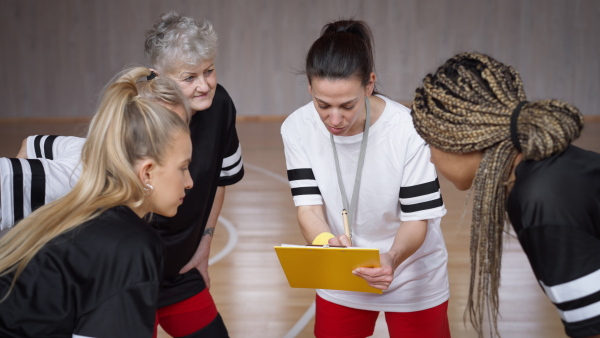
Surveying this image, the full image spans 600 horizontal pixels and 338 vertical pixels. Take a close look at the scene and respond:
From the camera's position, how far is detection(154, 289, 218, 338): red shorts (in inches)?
98.9

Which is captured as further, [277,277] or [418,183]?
[277,277]

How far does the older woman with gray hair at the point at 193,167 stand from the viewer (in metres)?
2.38

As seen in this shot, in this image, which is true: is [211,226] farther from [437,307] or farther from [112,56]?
[112,56]

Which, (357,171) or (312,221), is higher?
(357,171)

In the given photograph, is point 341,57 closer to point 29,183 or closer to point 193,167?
point 193,167

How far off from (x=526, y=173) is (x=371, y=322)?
1.23 m

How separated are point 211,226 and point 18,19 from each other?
33.4ft

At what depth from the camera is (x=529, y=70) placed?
11.7 m

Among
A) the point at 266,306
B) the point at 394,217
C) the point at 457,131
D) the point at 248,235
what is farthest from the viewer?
the point at 248,235

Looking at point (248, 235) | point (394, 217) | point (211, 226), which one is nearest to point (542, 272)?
point (394, 217)

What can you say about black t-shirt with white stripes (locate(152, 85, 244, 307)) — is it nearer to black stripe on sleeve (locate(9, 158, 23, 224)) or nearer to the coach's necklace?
the coach's necklace

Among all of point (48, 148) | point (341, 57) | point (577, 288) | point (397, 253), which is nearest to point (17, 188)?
point (48, 148)

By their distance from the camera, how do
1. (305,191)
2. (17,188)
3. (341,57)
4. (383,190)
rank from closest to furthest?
(17,188) < (341,57) < (383,190) < (305,191)

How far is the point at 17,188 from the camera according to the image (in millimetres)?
1795
